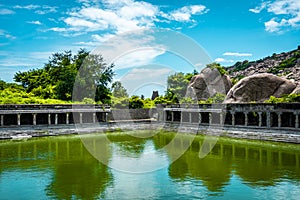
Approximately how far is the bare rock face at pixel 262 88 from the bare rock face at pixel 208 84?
484 inches

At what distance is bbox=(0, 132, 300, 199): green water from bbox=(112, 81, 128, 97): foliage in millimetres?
21799

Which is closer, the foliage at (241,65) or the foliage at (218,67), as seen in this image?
the foliage at (218,67)

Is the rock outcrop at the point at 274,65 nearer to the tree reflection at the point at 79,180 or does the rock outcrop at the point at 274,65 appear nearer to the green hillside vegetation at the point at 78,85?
the green hillside vegetation at the point at 78,85

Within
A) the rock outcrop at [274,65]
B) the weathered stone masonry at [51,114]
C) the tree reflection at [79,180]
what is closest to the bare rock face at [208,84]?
the weathered stone masonry at [51,114]

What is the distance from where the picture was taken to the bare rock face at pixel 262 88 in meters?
33.2

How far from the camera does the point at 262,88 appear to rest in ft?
110

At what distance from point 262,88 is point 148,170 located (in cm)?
2099

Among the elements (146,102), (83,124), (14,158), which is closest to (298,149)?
(14,158)

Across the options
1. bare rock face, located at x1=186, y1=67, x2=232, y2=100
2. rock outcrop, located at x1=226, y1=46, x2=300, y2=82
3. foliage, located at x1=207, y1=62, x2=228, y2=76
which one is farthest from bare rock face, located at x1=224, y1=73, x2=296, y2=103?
rock outcrop, located at x1=226, y1=46, x2=300, y2=82

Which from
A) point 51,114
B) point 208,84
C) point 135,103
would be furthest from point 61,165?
point 208,84

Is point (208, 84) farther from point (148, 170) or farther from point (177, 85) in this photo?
point (148, 170)

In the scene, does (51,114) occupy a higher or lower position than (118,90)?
lower

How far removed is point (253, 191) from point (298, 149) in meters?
9.94

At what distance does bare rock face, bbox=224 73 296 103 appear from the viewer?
33.2 meters
